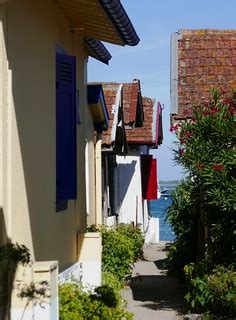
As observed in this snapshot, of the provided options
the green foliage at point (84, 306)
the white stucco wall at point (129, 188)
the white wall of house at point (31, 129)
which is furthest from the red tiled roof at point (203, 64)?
the white stucco wall at point (129, 188)

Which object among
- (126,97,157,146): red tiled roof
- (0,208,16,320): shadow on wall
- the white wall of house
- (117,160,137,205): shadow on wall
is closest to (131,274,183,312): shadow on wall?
the white wall of house

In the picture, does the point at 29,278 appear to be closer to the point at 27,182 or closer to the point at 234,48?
the point at 27,182

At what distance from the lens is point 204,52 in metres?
15.8

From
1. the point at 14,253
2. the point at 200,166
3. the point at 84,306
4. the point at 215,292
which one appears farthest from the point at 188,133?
the point at 14,253

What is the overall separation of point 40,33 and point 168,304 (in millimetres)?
6877

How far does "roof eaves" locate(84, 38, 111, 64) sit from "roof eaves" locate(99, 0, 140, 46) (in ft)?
7.43

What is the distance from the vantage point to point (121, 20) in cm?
808

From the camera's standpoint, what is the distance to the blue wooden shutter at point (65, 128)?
874cm

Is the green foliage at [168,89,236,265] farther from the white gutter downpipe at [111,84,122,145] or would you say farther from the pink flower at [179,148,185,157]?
the white gutter downpipe at [111,84,122,145]

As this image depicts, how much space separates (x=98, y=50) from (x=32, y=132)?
200 inches

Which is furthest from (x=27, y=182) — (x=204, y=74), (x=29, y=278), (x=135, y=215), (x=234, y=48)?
(x=135, y=215)

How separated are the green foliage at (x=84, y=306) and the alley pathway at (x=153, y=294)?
3102mm

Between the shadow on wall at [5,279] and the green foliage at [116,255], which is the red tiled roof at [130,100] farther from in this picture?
the shadow on wall at [5,279]

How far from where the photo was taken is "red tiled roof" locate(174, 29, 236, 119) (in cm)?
1454
